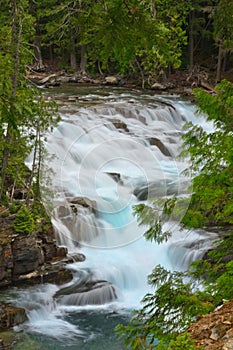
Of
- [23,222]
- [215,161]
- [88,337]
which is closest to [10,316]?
[88,337]

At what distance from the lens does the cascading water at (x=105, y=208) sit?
9547 millimetres

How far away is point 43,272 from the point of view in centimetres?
1041

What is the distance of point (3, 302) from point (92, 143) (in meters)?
9.27

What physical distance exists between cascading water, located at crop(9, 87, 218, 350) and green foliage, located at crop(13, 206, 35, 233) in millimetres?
1031

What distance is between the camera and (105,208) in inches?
528

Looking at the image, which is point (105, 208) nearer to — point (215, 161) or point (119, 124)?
point (119, 124)

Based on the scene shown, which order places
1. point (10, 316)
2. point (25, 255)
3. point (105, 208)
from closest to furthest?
point (10, 316), point (25, 255), point (105, 208)

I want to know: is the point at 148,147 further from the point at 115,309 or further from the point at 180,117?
the point at 115,309

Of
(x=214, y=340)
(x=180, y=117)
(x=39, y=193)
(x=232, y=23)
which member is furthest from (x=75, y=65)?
(x=214, y=340)

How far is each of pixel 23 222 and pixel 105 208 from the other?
3229 mm

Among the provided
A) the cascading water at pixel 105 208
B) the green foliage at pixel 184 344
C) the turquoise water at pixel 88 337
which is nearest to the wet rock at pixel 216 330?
the green foliage at pixel 184 344

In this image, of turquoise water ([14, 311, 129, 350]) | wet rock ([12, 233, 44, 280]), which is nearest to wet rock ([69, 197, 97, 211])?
wet rock ([12, 233, 44, 280])

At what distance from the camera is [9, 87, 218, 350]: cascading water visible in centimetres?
955

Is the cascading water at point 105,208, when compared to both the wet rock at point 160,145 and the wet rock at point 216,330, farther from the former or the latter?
the wet rock at point 216,330
